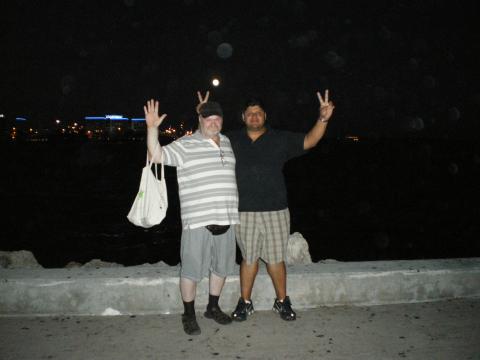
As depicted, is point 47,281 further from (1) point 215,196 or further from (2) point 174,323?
(1) point 215,196

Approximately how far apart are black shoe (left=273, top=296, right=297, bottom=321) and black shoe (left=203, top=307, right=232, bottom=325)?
1.52 feet

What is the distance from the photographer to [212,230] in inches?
135

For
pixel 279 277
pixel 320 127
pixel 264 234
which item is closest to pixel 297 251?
pixel 279 277

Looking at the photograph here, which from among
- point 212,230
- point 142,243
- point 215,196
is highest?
point 215,196

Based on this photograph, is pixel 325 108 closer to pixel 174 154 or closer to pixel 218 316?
pixel 174 154

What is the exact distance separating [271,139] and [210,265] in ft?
4.20

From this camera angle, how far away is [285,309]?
145 inches

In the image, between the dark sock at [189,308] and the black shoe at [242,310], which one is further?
the black shoe at [242,310]

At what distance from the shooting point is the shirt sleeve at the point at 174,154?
10.9 ft

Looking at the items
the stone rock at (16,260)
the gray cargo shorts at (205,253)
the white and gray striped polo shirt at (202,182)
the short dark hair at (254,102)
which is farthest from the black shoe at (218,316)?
the stone rock at (16,260)

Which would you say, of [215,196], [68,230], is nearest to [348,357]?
[215,196]

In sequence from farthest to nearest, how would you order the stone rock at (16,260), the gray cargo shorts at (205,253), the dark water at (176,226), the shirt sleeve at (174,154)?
the dark water at (176,226), the stone rock at (16,260), the gray cargo shorts at (205,253), the shirt sleeve at (174,154)

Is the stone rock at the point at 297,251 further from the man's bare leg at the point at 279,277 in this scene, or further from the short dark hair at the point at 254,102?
the short dark hair at the point at 254,102

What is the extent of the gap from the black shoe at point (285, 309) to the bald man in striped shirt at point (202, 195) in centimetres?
47
